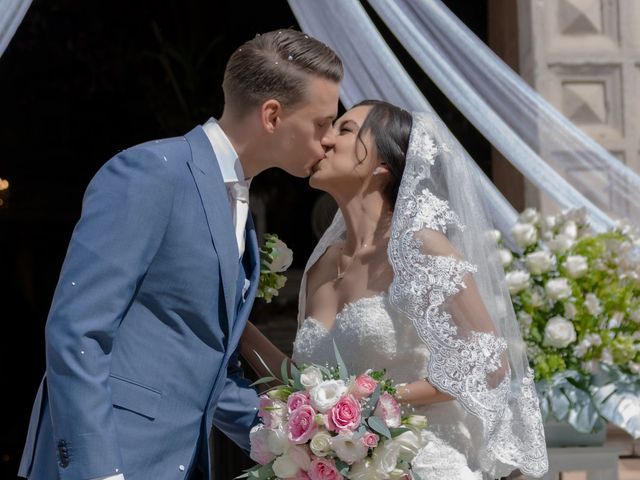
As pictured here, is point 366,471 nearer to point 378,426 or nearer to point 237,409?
point 378,426

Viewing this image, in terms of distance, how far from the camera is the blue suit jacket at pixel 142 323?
2.27 meters

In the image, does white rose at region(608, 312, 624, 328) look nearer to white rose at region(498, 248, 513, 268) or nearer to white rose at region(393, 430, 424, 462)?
white rose at region(498, 248, 513, 268)

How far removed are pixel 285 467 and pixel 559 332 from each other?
115cm

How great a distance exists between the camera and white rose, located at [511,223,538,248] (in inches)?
137

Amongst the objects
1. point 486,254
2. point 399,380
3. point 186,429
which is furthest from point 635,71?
point 186,429

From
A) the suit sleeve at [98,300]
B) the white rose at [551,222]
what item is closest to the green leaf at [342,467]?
the suit sleeve at [98,300]

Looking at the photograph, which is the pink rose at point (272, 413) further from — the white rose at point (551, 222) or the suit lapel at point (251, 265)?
the white rose at point (551, 222)

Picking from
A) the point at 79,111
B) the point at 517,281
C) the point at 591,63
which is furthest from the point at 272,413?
the point at 79,111

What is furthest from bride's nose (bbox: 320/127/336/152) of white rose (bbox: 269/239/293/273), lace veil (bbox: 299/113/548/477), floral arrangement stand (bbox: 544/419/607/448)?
floral arrangement stand (bbox: 544/419/607/448)

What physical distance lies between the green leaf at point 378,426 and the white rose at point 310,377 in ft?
0.51

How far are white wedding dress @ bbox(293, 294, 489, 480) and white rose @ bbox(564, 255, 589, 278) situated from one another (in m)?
0.68

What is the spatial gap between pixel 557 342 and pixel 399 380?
26.8 inches

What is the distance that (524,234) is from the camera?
3.48 meters

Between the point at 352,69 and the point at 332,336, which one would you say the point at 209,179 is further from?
the point at 352,69
